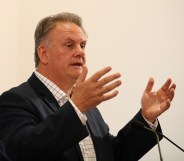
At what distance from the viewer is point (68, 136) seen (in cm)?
123

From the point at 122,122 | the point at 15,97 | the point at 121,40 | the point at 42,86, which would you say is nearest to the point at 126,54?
the point at 121,40

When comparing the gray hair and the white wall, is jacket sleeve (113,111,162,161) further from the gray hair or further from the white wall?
the white wall

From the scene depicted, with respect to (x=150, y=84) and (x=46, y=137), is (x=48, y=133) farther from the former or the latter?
(x=150, y=84)

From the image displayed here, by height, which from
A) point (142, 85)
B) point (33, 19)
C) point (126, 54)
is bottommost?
point (142, 85)

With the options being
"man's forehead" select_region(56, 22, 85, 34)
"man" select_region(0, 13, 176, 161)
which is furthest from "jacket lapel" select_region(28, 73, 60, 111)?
"man's forehead" select_region(56, 22, 85, 34)

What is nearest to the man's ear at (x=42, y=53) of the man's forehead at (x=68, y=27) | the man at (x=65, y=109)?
the man at (x=65, y=109)

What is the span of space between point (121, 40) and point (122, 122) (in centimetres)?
54

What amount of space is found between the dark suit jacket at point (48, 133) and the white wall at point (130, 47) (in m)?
0.67

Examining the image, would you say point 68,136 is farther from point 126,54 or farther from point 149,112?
point 126,54

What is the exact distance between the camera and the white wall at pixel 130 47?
7.90 ft

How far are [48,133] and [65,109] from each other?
0.10m

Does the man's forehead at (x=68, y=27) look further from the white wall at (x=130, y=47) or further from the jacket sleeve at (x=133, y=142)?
the white wall at (x=130, y=47)

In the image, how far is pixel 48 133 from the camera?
122 centimetres

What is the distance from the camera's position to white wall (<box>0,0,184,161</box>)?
2.41 m
